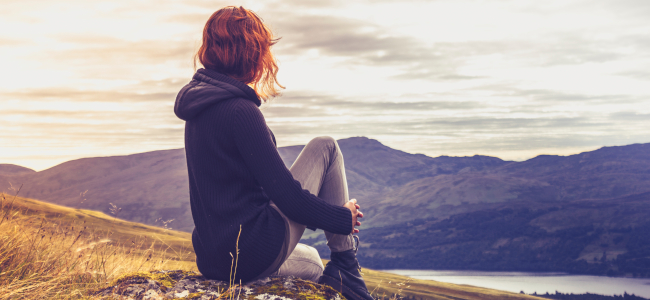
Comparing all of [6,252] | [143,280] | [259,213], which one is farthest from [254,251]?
[6,252]

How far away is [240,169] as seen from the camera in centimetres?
295

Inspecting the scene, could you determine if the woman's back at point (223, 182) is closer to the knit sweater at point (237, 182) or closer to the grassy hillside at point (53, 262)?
the knit sweater at point (237, 182)

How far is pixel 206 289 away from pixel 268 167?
122cm

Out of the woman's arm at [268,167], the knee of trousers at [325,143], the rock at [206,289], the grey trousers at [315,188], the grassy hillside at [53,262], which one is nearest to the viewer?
the woman's arm at [268,167]

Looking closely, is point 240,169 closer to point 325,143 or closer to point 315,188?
point 315,188

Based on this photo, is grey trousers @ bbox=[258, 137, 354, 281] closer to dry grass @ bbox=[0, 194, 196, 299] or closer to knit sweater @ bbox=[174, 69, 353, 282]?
knit sweater @ bbox=[174, 69, 353, 282]

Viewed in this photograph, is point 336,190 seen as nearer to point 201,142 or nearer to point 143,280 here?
point 201,142

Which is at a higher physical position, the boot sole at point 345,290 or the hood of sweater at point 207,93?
the hood of sweater at point 207,93

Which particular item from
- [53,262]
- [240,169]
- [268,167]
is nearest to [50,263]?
[53,262]

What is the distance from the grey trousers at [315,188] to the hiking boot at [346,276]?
0.08m

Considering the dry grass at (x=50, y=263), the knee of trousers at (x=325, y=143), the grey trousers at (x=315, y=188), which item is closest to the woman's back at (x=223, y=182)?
the grey trousers at (x=315, y=188)

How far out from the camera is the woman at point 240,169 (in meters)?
2.87

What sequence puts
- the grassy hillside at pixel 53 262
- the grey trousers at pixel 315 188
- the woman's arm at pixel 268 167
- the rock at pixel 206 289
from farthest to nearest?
the grassy hillside at pixel 53 262
the grey trousers at pixel 315 188
the rock at pixel 206 289
the woman's arm at pixel 268 167

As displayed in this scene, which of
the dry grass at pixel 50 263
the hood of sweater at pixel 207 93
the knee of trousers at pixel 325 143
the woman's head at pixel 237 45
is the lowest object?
the dry grass at pixel 50 263
